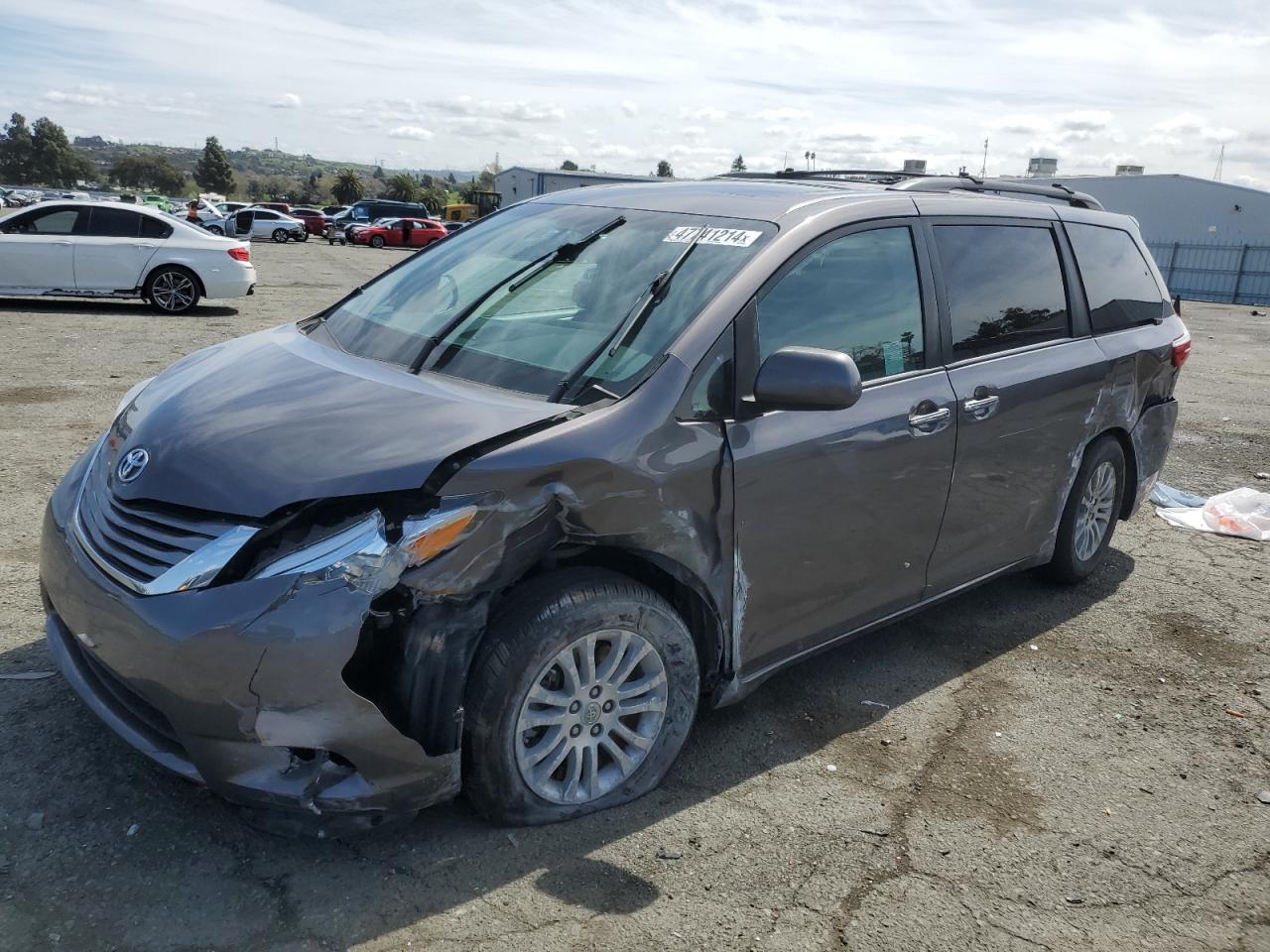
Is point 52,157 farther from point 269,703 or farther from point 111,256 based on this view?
point 269,703

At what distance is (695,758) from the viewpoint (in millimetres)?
3461

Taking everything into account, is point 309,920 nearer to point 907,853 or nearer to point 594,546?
point 594,546

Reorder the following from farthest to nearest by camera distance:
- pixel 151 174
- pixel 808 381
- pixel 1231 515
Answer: pixel 151 174 < pixel 1231 515 < pixel 808 381

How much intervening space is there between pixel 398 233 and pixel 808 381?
43.4m

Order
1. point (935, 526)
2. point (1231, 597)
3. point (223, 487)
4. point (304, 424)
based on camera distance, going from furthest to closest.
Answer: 1. point (1231, 597)
2. point (935, 526)
3. point (304, 424)
4. point (223, 487)

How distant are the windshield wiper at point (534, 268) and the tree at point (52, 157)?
429ft

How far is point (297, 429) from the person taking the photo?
2.88 m

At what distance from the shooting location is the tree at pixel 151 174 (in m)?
124

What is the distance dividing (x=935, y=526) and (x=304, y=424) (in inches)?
91.1

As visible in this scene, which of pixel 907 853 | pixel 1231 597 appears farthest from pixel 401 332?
pixel 1231 597

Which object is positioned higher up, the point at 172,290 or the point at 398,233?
the point at 398,233

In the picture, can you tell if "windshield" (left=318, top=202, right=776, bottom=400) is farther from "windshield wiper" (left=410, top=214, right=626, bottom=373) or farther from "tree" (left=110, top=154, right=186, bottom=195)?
A: "tree" (left=110, top=154, right=186, bottom=195)

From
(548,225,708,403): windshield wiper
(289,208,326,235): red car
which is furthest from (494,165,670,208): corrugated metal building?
(548,225,708,403): windshield wiper

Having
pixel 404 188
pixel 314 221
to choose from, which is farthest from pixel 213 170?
pixel 314 221
